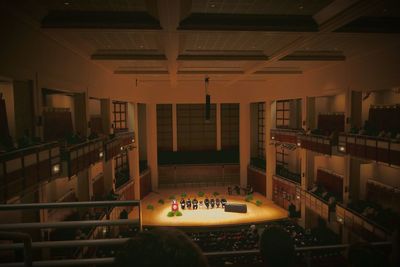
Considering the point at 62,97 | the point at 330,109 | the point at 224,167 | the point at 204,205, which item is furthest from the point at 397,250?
the point at 224,167

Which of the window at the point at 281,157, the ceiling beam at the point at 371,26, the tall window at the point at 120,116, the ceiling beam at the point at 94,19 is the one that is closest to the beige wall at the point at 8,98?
the ceiling beam at the point at 94,19

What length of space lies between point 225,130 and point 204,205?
7514 mm

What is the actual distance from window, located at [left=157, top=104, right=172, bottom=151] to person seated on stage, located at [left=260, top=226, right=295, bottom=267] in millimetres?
23597

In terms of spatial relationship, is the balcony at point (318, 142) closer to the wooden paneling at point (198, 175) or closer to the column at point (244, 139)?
the column at point (244, 139)

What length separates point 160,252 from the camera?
1.13 meters

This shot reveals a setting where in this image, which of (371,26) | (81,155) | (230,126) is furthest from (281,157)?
(81,155)

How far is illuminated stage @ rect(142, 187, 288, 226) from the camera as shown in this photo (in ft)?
58.2

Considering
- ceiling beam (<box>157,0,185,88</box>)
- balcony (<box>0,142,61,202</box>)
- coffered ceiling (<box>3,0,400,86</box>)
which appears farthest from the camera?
coffered ceiling (<box>3,0,400,86</box>)

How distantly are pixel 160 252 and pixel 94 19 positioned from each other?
26.8 feet

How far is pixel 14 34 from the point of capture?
24.0 feet

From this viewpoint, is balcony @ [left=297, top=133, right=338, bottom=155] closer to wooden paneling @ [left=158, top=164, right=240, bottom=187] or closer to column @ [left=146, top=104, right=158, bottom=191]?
wooden paneling @ [left=158, top=164, right=240, bottom=187]

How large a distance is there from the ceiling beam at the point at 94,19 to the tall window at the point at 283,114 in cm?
1537

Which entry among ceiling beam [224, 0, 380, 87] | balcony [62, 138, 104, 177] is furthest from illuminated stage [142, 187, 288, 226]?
ceiling beam [224, 0, 380, 87]

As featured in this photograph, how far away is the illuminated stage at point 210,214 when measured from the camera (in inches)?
698
